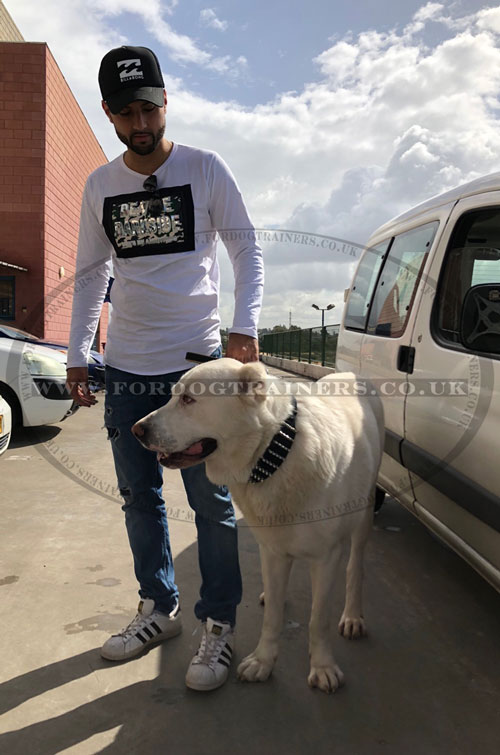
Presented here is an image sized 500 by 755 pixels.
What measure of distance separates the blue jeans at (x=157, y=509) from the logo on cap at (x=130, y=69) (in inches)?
47.1

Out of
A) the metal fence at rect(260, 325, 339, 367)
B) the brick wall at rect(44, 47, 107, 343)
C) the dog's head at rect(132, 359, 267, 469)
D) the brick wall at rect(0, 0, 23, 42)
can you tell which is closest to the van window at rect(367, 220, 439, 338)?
the dog's head at rect(132, 359, 267, 469)

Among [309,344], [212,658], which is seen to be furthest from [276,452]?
[309,344]

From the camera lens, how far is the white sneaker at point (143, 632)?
7.39 ft

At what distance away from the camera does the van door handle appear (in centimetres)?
283

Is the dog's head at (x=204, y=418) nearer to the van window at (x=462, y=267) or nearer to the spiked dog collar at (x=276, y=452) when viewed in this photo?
the spiked dog collar at (x=276, y=452)

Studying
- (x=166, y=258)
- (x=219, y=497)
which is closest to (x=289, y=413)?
(x=219, y=497)

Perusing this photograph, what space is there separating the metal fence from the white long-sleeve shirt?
923 centimetres

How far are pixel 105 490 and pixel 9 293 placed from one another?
9091mm

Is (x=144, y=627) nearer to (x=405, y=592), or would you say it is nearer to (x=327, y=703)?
(x=327, y=703)

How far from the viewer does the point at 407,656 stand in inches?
91.7

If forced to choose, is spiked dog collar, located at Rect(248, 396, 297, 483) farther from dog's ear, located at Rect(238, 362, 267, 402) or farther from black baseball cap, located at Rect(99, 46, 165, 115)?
black baseball cap, located at Rect(99, 46, 165, 115)

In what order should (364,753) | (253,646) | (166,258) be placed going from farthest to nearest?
1. (253,646)
2. (166,258)
3. (364,753)

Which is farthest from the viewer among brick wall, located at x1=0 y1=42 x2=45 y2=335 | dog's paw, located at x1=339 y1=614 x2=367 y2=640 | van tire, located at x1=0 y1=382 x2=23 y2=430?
brick wall, located at x1=0 y1=42 x2=45 y2=335

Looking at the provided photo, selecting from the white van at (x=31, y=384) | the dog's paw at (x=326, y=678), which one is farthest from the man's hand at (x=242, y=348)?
the white van at (x=31, y=384)
